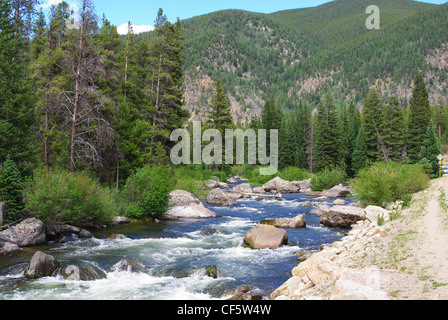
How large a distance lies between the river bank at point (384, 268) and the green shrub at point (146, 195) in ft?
35.2

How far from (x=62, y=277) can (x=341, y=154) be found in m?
55.1

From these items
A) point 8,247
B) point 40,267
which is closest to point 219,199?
point 8,247

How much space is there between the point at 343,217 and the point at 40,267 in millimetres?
13778

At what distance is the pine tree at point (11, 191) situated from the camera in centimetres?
1362

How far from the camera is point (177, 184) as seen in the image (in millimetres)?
25703

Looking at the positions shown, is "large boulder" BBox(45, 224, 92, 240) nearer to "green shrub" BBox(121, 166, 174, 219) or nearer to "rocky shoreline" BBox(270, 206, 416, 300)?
"green shrub" BBox(121, 166, 174, 219)

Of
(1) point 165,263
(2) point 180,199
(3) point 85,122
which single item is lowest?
(1) point 165,263

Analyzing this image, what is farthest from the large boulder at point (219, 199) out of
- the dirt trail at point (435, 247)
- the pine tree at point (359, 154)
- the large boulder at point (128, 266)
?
the pine tree at point (359, 154)

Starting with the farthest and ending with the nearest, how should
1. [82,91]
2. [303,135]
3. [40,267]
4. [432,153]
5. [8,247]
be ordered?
[303,135] → [432,153] → [82,91] → [8,247] → [40,267]

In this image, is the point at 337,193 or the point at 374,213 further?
the point at 337,193

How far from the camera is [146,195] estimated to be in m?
19.5

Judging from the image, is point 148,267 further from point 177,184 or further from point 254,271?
point 177,184

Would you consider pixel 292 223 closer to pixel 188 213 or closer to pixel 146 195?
pixel 188 213

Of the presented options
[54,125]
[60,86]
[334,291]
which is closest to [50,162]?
[54,125]
